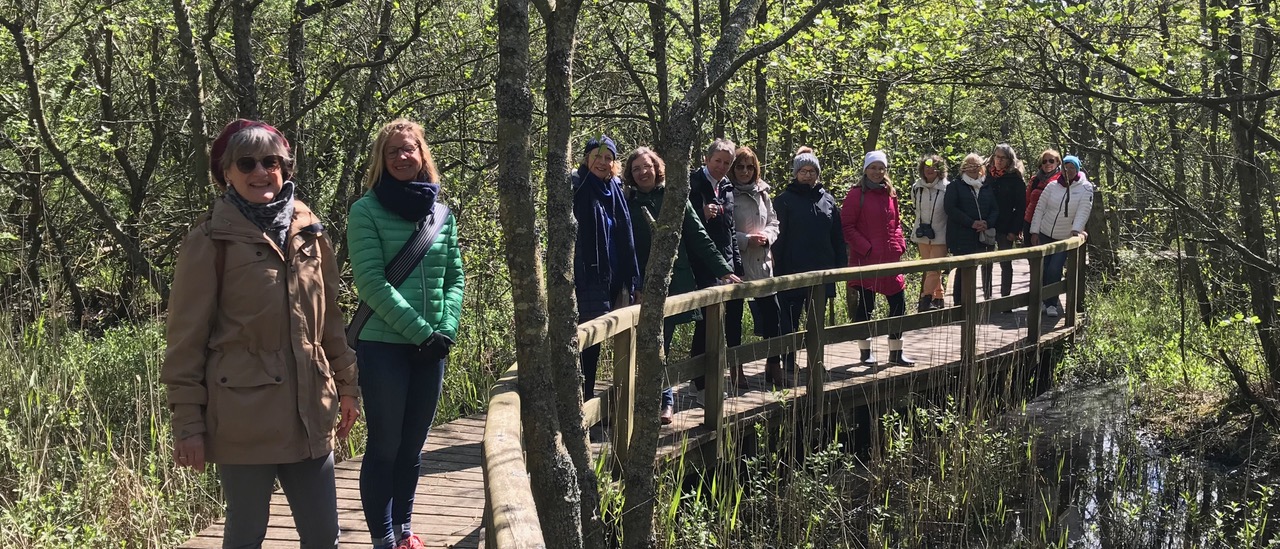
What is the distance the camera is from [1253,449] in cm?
805

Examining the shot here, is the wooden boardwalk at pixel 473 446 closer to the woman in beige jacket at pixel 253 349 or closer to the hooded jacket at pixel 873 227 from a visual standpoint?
the hooded jacket at pixel 873 227

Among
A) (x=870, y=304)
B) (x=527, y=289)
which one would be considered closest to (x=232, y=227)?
(x=527, y=289)

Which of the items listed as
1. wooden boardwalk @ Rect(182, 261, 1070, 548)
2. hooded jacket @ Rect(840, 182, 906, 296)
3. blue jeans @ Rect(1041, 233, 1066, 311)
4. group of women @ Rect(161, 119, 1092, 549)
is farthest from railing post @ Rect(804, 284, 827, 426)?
blue jeans @ Rect(1041, 233, 1066, 311)

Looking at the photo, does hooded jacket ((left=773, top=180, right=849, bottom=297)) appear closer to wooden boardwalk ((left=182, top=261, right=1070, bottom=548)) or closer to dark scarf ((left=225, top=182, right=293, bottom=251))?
wooden boardwalk ((left=182, top=261, right=1070, bottom=548))

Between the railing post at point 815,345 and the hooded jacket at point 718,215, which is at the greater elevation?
the hooded jacket at point 718,215

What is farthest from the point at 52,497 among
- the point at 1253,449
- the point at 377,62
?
the point at 1253,449

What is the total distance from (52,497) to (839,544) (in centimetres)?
381

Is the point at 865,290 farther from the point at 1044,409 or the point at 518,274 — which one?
the point at 518,274

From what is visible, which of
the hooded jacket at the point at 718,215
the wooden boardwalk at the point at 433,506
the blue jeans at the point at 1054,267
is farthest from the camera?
the blue jeans at the point at 1054,267

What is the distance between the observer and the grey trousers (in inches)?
119

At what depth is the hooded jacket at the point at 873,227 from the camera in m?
8.16

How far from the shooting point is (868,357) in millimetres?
7969

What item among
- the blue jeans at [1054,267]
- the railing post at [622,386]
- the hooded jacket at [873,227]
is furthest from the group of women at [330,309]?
the blue jeans at [1054,267]

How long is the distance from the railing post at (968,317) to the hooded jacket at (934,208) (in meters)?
1.73
